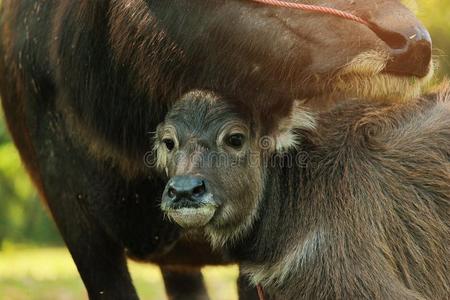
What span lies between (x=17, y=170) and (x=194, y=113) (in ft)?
25.4

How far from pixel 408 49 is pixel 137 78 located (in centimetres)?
145

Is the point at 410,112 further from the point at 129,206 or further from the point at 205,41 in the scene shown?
the point at 129,206

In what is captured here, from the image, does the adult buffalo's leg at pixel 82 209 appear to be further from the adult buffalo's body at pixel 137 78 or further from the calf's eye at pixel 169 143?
the calf's eye at pixel 169 143

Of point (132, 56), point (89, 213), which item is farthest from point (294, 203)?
point (89, 213)

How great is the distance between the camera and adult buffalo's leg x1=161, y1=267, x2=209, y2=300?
282 inches

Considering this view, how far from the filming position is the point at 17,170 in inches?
491

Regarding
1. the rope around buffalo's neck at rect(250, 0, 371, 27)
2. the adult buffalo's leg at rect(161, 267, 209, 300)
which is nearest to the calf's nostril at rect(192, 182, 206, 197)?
the rope around buffalo's neck at rect(250, 0, 371, 27)

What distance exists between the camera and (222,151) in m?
5.01

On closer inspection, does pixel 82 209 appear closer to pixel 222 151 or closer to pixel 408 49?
pixel 222 151

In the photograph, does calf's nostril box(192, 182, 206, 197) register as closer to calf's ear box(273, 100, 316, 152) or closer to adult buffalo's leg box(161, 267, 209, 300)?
calf's ear box(273, 100, 316, 152)

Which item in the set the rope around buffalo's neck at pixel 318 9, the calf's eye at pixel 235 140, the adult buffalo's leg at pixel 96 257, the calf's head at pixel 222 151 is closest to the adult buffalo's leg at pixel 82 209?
the adult buffalo's leg at pixel 96 257

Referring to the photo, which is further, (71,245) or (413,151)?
(71,245)

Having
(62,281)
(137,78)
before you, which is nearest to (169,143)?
(137,78)

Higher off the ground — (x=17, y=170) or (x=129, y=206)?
(x=129, y=206)
